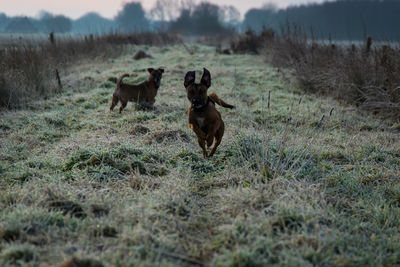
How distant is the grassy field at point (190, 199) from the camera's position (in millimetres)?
2518

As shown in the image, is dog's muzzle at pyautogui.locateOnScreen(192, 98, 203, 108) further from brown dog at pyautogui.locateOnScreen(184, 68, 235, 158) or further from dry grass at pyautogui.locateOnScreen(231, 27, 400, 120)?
dry grass at pyautogui.locateOnScreen(231, 27, 400, 120)

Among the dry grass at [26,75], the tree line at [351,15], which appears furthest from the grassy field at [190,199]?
the tree line at [351,15]

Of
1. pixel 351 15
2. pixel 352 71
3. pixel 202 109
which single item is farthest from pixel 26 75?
pixel 351 15

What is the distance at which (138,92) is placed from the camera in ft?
25.9

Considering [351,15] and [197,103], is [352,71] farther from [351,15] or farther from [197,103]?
[351,15]

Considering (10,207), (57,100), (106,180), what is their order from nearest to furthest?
(10,207)
(106,180)
(57,100)

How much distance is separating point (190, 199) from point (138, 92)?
5.05 metres

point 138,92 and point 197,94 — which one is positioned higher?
point 197,94

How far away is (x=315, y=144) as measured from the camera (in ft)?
17.7

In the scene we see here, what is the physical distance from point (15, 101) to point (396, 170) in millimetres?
8659

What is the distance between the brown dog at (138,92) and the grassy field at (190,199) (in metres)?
1.71

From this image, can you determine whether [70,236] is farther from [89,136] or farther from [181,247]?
[89,136]

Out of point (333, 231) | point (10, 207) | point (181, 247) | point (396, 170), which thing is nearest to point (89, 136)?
point (10, 207)

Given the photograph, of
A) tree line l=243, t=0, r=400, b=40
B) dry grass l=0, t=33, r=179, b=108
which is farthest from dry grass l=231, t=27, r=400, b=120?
tree line l=243, t=0, r=400, b=40
